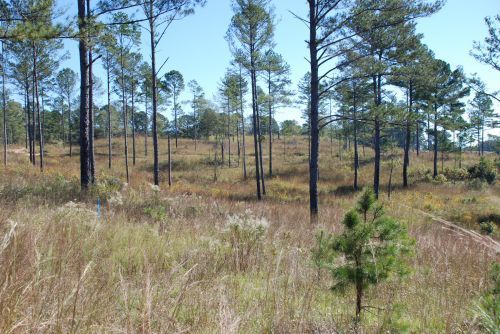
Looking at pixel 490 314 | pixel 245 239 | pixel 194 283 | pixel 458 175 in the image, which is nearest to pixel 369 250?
pixel 490 314

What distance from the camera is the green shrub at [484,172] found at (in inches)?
1180

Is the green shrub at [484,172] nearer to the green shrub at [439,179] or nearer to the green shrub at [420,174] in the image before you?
the green shrub at [420,174]

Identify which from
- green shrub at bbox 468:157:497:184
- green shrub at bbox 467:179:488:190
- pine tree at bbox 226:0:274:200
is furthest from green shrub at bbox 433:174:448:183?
pine tree at bbox 226:0:274:200

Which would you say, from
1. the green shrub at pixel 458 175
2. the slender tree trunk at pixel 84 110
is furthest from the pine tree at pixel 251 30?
the green shrub at pixel 458 175

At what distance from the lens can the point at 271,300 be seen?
221 cm

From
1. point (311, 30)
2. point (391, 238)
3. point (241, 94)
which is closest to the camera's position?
point (391, 238)

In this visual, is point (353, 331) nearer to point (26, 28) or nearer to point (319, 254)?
point (319, 254)

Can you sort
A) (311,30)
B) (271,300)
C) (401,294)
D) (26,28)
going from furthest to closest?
(311,30)
(26,28)
(401,294)
(271,300)

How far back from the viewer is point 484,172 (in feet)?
100

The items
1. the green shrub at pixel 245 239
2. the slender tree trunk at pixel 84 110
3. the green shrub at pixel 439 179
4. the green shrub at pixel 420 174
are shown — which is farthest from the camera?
the green shrub at pixel 420 174

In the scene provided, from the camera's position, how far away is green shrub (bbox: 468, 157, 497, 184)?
30.0m

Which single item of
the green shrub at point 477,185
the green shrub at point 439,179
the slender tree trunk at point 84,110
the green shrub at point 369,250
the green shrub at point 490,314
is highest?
the slender tree trunk at point 84,110

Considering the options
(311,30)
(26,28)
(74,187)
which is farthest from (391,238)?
(74,187)

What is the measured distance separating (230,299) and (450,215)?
1738cm
